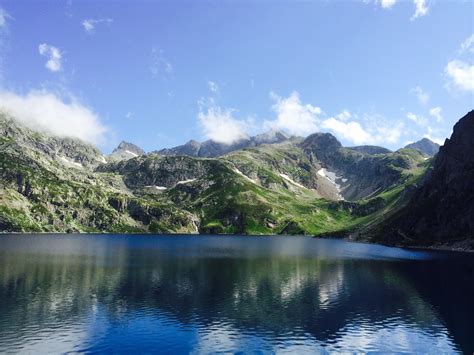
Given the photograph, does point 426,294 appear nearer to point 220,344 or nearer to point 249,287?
point 249,287

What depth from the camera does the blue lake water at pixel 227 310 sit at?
55.5 metres

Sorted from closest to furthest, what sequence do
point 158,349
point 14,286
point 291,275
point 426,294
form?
point 158,349 < point 14,286 < point 426,294 < point 291,275

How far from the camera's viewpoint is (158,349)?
52312 millimetres

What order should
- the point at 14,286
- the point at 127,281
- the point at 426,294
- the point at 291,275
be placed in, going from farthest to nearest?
the point at 291,275
the point at 127,281
the point at 426,294
the point at 14,286

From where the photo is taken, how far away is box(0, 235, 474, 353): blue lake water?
5547 centimetres

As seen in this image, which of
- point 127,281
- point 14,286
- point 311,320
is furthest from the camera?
point 127,281

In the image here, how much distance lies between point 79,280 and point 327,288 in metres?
62.0

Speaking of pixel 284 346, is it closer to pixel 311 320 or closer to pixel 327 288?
pixel 311 320

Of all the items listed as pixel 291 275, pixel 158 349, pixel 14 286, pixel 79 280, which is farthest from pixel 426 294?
pixel 14 286

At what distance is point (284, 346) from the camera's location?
2142 inches

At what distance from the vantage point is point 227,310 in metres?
73.2

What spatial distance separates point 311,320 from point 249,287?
30790 mm

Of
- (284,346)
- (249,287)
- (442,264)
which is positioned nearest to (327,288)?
(249,287)

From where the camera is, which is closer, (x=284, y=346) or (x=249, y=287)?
(x=284, y=346)
